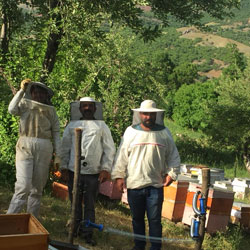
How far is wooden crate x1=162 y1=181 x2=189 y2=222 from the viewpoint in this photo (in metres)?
8.85

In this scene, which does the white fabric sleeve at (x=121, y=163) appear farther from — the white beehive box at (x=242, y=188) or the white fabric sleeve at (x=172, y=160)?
the white beehive box at (x=242, y=188)

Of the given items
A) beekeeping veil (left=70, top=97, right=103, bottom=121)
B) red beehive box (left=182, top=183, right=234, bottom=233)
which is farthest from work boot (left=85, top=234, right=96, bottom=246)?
red beehive box (left=182, top=183, right=234, bottom=233)

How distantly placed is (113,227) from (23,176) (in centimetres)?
270

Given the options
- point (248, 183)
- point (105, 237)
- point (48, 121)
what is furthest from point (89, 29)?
point (248, 183)

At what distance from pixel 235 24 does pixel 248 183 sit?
510 feet

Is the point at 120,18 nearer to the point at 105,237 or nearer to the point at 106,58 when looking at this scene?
the point at 105,237

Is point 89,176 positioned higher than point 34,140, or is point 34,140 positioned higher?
point 34,140

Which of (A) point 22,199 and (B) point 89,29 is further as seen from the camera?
(B) point 89,29

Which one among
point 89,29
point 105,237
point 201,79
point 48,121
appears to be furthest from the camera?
point 201,79

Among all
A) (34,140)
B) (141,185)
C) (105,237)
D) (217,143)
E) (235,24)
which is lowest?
(217,143)

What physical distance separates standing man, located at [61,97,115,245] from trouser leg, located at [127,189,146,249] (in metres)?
0.65

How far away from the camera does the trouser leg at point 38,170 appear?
5.75m

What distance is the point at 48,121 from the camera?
5938mm

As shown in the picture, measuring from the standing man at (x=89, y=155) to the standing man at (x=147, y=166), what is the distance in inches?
17.0
